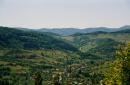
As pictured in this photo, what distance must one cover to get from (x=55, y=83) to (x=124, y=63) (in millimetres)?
18173

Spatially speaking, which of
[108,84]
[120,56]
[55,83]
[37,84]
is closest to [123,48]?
[120,56]

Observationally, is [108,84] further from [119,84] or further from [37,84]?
[37,84]

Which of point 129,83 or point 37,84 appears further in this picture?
point 37,84

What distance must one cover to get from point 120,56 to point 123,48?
3.00 m

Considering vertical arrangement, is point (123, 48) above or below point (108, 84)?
above

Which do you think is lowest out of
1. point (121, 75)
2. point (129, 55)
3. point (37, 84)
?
point (37, 84)

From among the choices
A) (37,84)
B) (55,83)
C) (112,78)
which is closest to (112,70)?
(112,78)

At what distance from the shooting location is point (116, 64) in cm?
5938

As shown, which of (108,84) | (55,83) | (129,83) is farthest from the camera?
(55,83)

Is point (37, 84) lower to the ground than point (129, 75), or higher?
lower

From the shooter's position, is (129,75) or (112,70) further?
(112,70)

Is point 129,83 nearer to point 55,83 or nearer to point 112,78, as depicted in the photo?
point 112,78

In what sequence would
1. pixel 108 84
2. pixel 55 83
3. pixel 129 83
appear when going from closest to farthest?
pixel 129 83
pixel 108 84
pixel 55 83

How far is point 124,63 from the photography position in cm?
5803
